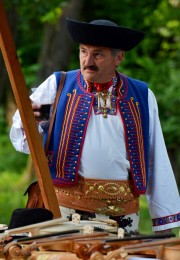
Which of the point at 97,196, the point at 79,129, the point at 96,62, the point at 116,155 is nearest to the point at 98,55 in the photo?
the point at 96,62

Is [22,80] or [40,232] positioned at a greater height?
[22,80]

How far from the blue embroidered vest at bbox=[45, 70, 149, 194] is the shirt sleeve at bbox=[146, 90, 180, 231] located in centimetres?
8

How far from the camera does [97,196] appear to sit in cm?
782

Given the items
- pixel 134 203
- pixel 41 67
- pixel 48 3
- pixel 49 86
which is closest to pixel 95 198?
pixel 134 203

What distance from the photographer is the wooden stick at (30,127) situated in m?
7.39

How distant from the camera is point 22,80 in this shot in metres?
7.43

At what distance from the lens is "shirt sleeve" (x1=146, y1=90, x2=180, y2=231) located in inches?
321

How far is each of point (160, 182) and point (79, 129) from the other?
0.73 metres

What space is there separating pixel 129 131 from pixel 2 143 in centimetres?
1627

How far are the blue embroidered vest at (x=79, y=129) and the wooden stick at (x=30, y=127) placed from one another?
0.37m

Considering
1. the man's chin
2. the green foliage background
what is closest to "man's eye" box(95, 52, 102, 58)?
the man's chin

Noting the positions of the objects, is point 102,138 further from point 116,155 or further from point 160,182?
point 160,182

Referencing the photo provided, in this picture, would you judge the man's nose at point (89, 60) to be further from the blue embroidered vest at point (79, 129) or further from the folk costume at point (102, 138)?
the blue embroidered vest at point (79, 129)

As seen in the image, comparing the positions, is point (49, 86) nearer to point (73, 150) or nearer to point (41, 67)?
point (73, 150)
